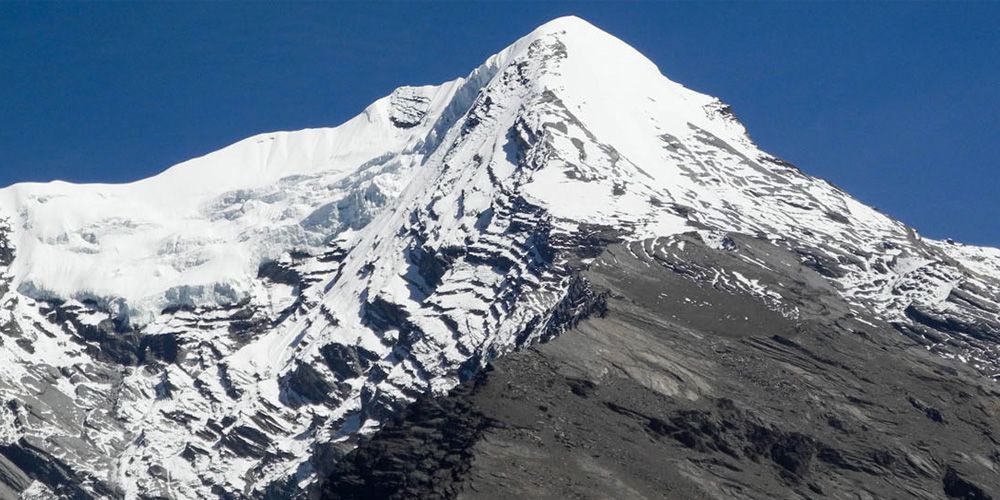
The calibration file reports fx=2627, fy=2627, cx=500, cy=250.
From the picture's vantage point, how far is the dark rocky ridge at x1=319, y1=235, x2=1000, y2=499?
164875mm

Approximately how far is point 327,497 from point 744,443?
1129 inches

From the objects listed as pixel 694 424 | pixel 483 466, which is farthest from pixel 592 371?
pixel 483 466

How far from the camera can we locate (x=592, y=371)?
180 m

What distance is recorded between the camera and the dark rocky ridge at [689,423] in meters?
165

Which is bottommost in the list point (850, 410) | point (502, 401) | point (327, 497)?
point (327, 497)

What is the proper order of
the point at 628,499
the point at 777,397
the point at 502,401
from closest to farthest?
the point at 628,499
the point at 502,401
the point at 777,397

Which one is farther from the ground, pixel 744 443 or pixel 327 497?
pixel 744 443

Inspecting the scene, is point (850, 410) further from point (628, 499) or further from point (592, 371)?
point (628, 499)

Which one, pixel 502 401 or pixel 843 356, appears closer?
pixel 502 401

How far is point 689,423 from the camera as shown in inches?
6914

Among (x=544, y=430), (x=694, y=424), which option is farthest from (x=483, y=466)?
→ (x=694, y=424)

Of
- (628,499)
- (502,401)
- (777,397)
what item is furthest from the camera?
(777,397)

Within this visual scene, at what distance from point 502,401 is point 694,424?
13546mm

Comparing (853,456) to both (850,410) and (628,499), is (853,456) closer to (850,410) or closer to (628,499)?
(850,410)
